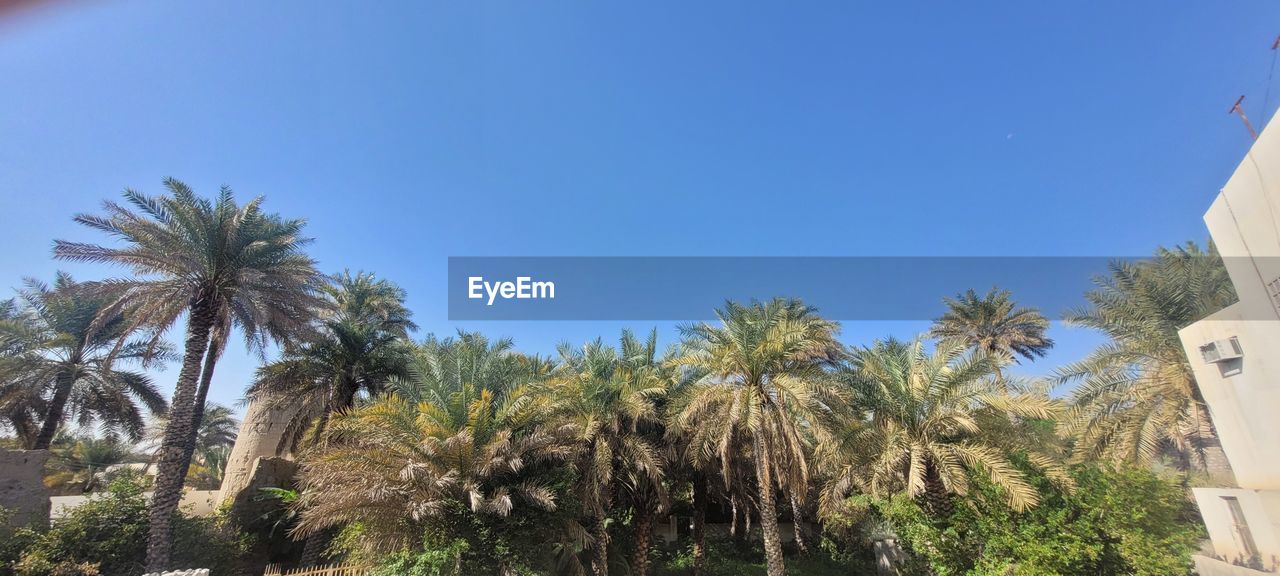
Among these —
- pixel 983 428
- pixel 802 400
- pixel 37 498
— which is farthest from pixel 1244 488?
pixel 37 498

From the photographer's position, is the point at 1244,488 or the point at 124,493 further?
the point at 124,493

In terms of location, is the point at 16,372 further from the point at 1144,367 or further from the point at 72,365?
the point at 1144,367

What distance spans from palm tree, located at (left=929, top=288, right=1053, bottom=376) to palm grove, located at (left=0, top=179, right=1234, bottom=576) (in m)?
8.98

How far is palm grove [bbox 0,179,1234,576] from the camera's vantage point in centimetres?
1111

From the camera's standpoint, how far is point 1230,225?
412 inches

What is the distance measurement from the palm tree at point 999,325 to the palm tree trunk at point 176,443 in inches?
1196

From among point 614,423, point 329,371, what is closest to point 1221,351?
point 614,423

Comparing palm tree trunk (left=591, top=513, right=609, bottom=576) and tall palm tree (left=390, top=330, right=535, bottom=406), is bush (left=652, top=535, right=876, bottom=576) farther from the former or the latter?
tall palm tree (left=390, top=330, right=535, bottom=406)

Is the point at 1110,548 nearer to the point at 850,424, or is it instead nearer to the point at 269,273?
the point at 850,424

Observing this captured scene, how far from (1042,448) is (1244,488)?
3.51 m

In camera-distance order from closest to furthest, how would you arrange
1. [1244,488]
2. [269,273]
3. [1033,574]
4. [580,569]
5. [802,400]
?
[1033,574]
[1244,488]
[802,400]
[580,569]
[269,273]

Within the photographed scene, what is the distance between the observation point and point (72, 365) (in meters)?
18.4

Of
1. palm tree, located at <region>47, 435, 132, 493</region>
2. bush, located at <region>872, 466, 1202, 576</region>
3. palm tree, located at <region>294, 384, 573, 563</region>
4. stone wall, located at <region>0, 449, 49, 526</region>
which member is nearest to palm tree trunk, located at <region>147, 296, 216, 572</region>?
stone wall, located at <region>0, 449, 49, 526</region>

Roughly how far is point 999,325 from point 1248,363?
18.7 metres
